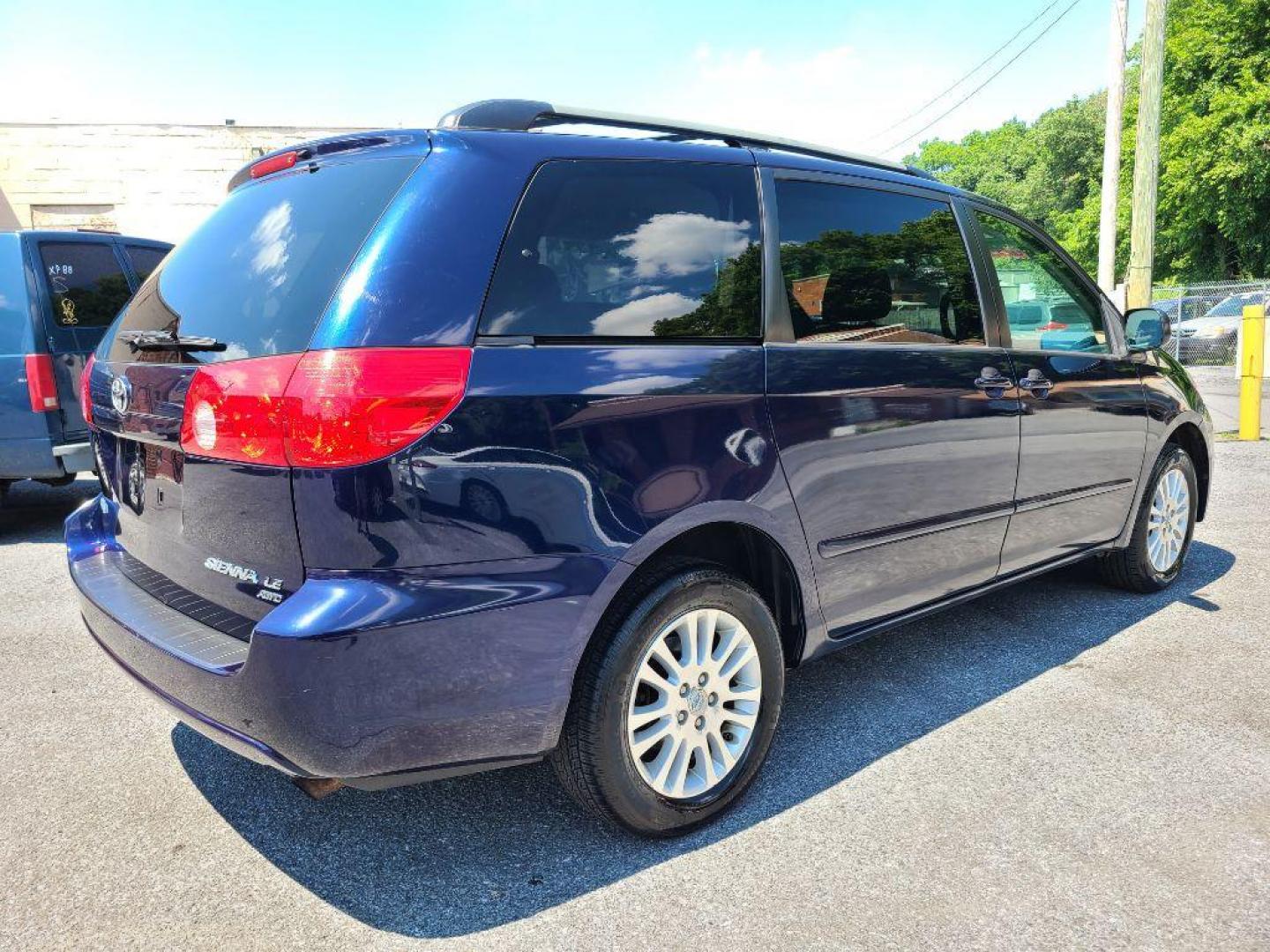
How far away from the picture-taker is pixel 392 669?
2.02 m

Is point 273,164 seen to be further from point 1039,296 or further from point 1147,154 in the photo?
point 1147,154

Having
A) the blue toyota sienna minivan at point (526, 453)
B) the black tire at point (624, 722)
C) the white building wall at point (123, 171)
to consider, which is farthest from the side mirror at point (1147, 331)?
the white building wall at point (123, 171)

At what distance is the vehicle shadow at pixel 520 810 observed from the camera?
2344 mm

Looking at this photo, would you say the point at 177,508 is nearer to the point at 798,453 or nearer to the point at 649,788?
the point at 649,788

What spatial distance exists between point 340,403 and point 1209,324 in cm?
2218

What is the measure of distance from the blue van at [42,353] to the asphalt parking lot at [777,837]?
8.46 feet

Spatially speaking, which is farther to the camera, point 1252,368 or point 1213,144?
point 1213,144

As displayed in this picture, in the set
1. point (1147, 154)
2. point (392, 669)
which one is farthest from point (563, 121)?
point (1147, 154)

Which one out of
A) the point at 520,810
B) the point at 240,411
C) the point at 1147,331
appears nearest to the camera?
the point at 240,411

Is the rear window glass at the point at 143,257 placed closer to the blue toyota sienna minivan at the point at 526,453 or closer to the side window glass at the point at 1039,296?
the blue toyota sienna minivan at the point at 526,453

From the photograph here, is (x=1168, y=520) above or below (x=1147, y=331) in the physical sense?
below

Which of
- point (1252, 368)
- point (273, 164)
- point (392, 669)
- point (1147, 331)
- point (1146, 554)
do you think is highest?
point (273, 164)

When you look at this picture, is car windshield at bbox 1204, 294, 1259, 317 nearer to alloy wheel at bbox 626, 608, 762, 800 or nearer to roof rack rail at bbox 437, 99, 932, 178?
roof rack rail at bbox 437, 99, 932, 178

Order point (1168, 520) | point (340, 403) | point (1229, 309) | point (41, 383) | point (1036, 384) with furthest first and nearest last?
point (1229, 309), point (41, 383), point (1168, 520), point (1036, 384), point (340, 403)
